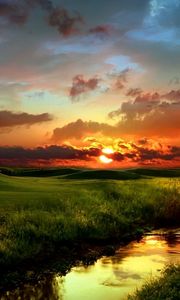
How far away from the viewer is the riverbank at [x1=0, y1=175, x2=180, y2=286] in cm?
2725

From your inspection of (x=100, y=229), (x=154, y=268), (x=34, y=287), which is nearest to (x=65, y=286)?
(x=34, y=287)

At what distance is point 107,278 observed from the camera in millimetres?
24234

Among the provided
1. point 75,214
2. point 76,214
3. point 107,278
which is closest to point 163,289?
point 107,278

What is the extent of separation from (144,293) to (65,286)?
5511 millimetres

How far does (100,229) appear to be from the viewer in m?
34.2

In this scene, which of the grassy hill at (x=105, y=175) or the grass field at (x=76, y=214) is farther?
the grassy hill at (x=105, y=175)

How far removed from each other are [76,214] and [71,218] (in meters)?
1.13

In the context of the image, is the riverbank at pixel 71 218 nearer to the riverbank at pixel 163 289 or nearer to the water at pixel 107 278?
the water at pixel 107 278

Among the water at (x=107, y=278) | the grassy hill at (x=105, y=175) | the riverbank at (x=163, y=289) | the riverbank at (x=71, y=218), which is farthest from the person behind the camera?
the grassy hill at (x=105, y=175)

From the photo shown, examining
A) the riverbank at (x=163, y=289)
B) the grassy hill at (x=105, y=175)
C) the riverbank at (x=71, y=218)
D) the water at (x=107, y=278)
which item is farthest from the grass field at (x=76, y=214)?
the grassy hill at (x=105, y=175)

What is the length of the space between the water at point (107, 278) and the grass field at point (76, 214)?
104 inches

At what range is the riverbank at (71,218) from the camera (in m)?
27.2

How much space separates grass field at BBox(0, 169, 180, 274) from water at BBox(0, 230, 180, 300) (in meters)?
2.63

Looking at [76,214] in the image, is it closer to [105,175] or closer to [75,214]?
[75,214]
